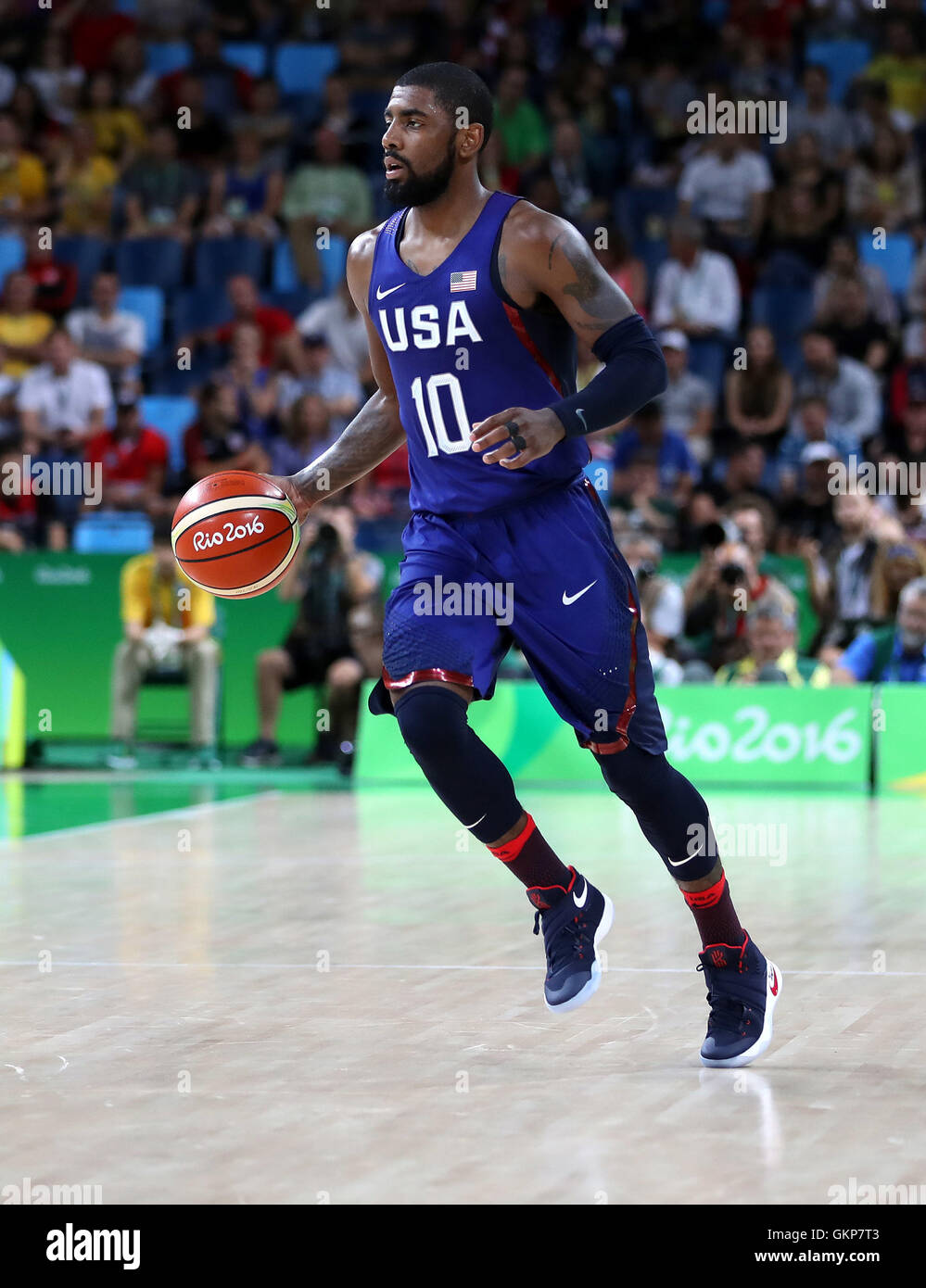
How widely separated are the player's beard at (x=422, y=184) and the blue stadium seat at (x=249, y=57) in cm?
1467

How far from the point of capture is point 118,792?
37.9 ft

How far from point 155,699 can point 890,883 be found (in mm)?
7883

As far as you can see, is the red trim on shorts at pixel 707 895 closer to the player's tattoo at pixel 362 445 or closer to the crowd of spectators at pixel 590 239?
the player's tattoo at pixel 362 445

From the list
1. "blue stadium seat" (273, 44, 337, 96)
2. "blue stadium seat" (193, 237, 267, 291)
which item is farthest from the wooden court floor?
→ "blue stadium seat" (273, 44, 337, 96)

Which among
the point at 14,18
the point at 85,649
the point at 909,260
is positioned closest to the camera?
the point at 85,649

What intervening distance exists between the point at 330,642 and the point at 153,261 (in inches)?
212

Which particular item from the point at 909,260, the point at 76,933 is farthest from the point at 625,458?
the point at 76,933

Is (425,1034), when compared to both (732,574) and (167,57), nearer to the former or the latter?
(732,574)

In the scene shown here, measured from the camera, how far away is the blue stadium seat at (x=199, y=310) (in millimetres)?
16203

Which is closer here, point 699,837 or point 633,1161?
point 633,1161

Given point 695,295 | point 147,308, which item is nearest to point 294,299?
point 147,308

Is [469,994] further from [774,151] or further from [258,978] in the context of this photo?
[774,151]

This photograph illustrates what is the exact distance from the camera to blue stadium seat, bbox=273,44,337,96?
18.3 metres
